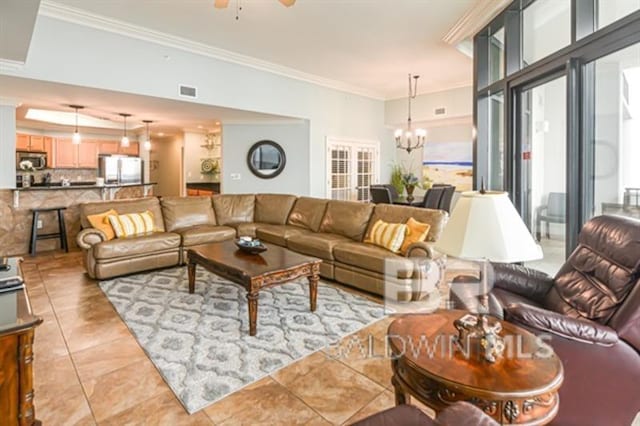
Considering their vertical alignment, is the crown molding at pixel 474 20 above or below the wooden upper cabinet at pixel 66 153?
above

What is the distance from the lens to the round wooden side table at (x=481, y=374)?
1.27 m

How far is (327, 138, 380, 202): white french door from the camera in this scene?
25.4 feet

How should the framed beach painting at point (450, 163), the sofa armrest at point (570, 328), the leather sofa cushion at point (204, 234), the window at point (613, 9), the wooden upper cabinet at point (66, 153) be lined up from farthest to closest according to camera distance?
the wooden upper cabinet at point (66, 153) → the framed beach painting at point (450, 163) → the leather sofa cushion at point (204, 234) → the window at point (613, 9) → the sofa armrest at point (570, 328)

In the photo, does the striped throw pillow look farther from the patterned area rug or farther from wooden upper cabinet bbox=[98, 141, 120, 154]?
A: wooden upper cabinet bbox=[98, 141, 120, 154]

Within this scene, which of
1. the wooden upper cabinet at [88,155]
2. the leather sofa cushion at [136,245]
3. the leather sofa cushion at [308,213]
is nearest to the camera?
the leather sofa cushion at [136,245]

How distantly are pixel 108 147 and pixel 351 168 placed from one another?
22.4 feet

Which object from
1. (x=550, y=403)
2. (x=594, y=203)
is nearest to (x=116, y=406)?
(x=550, y=403)

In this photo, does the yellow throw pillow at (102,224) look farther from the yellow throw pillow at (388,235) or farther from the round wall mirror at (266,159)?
the yellow throw pillow at (388,235)

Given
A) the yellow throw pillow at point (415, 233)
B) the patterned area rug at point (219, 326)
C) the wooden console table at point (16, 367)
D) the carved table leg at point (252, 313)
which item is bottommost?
the patterned area rug at point (219, 326)

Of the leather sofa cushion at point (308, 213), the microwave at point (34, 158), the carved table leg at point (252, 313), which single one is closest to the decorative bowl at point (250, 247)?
the carved table leg at point (252, 313)

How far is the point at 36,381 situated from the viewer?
91.0 inches

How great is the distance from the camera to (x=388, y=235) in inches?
165

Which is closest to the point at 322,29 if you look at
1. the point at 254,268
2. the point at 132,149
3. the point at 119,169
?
the point at 254,268

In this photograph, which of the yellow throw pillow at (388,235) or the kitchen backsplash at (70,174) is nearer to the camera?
the yellow throw pillow at (388,235)
